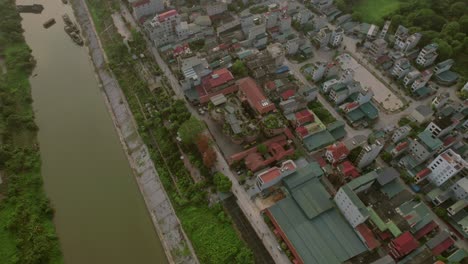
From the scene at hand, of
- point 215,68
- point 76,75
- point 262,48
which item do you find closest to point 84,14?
point 76,75

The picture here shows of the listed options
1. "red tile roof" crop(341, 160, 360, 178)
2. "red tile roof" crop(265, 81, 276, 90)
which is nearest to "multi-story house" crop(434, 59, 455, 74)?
"red tile roof" crop(341, 160, 360, 178)

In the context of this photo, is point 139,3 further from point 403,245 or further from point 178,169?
point 403,245

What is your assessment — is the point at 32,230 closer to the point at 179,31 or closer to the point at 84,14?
the point at 179,31

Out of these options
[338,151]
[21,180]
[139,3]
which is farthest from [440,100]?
[21,180]

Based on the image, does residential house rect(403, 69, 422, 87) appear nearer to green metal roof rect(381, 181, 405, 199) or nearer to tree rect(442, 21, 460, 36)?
tree rect(442, 21, 460, 36)

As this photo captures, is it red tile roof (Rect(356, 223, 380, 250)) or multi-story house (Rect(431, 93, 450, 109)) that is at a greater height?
multi-story house (Rect(431, 93, 450, 109))

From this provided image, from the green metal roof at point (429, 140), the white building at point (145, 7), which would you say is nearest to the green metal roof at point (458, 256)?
the green metal roof at point (429, 140)

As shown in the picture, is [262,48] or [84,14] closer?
[262,48]
